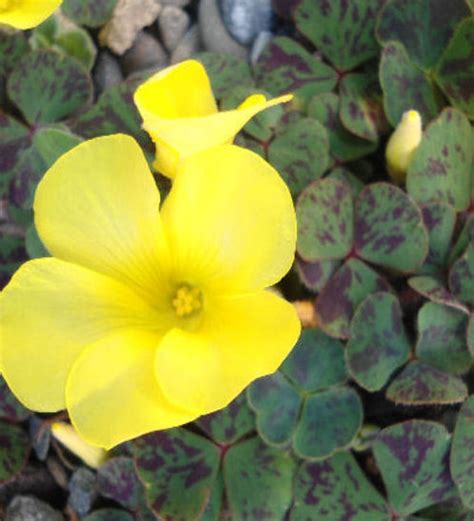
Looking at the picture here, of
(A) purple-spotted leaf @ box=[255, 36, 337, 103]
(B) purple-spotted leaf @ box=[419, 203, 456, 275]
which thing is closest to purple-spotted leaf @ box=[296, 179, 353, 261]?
(B) purple-spotted leaf @ box=[419, 203, 456, 275]

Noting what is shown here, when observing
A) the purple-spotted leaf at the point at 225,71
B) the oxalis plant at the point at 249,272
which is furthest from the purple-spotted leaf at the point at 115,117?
the purple-spotted leaf at the point at 225,71

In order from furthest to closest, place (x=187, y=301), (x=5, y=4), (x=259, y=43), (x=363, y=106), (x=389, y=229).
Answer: (x=259, y=43)
(x=363, y=106)
(x=389, y=229)
(x=5, y=4)
(x=187, y=301)

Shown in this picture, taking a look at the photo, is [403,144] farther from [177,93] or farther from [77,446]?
[77,446]

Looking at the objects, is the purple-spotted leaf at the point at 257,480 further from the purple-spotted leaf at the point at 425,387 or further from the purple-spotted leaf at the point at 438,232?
the purple-spotted leaf at the point at 438,232

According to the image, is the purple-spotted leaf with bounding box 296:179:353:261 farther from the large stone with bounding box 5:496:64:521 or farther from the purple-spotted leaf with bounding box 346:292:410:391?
the large stone with bounding box 5:496:64:521

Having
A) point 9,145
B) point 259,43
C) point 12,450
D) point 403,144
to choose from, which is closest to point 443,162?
point 403,144

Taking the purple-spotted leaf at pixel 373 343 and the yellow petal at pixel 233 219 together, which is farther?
the purple-spotted leaf at pixel 373 343
